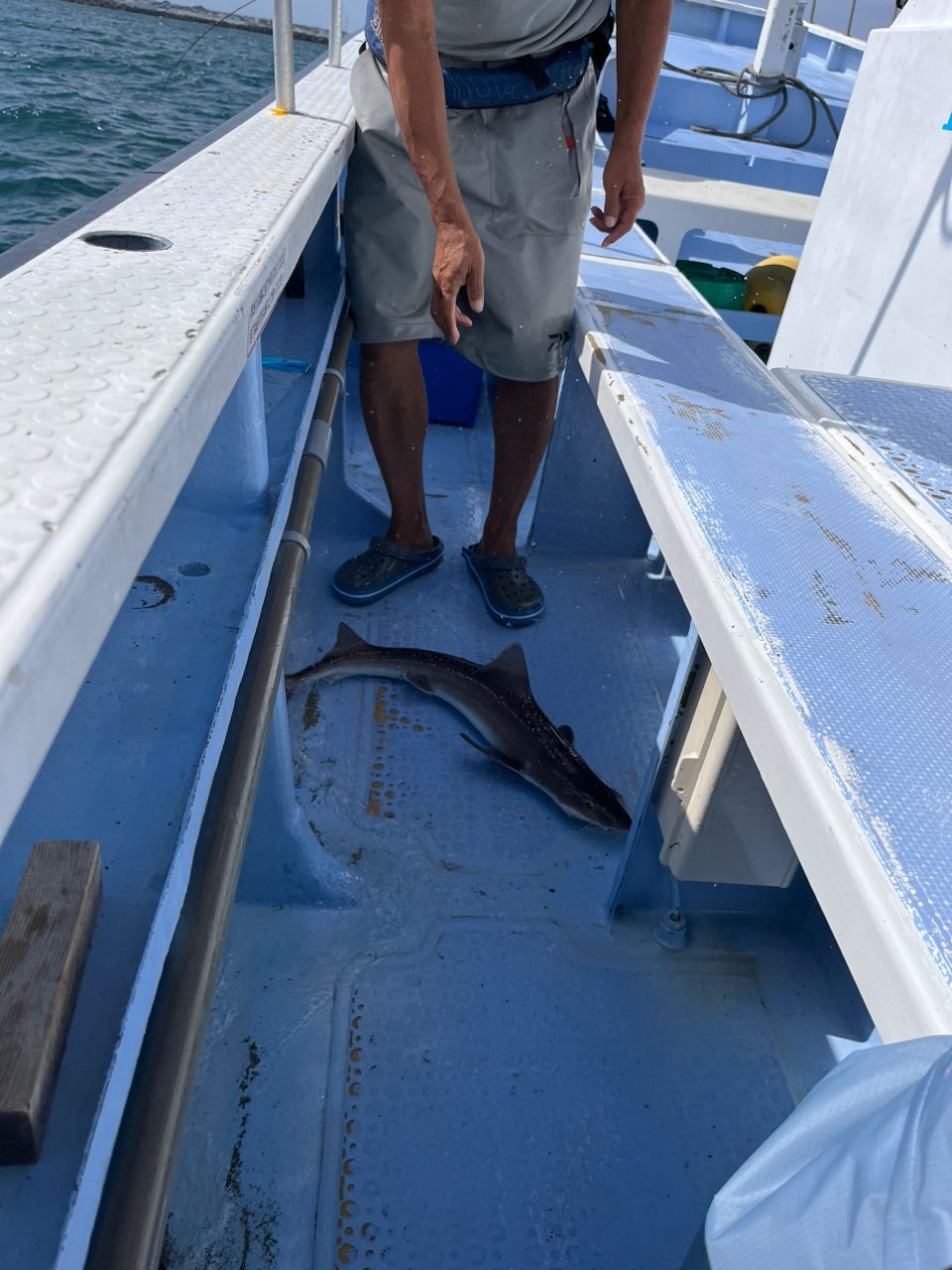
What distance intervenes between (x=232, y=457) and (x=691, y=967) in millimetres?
1344

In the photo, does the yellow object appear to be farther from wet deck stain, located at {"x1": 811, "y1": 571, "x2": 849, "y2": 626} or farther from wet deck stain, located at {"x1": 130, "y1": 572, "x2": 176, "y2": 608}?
wet deck stain, located at {"x1": 130, "y1": 572, "x2": 176, "y2": 608}

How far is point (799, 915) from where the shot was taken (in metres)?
1.95

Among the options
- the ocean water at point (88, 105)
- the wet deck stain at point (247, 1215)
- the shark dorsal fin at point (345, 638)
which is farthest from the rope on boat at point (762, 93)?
the wet deck stain at point (247, 1215)

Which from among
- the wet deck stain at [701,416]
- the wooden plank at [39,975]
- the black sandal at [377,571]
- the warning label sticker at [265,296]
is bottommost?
the black sandal at [377,571]

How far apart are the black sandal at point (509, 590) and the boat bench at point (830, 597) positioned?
0.82 metres

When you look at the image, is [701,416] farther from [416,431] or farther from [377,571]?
[377,571]

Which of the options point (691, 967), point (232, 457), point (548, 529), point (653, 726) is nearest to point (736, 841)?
point (691, 967)

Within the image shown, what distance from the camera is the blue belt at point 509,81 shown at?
2.14 meters

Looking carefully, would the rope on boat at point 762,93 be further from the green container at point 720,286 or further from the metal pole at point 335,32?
the metal pole at point 335,32

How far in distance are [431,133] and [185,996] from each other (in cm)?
168

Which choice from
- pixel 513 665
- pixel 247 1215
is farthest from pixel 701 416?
pixel 247 1215

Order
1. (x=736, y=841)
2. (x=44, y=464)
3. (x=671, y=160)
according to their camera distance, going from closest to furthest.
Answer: (x=44, y=464)
(x=736, y=841)
(x=671, y=160)

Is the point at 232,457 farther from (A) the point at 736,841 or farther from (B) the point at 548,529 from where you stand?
(B) the point at 548,529

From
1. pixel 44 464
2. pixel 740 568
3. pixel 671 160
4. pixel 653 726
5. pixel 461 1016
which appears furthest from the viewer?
pixel 671 160
